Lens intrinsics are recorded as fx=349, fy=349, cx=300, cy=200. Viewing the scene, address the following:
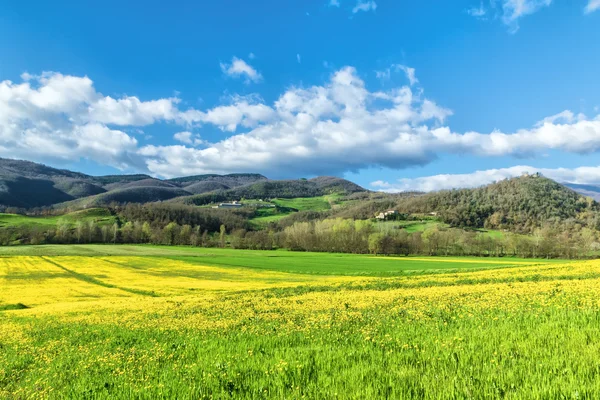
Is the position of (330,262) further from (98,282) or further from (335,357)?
(335,357)

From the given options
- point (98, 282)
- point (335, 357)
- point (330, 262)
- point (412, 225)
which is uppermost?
point (412, 225)

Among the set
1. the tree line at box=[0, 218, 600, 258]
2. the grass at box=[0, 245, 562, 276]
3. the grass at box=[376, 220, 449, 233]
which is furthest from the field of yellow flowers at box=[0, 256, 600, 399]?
the grass at box=[376, 220, 449, 233]

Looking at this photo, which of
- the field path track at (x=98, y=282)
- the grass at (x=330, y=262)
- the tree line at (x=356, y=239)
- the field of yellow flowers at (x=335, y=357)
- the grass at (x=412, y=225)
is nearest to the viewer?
the field of yellow flowers at (x=335, y=357)

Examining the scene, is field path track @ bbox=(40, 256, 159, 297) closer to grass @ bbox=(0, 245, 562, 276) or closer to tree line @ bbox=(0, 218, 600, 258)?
grass @ bbox=(0, 245, 562, 276)

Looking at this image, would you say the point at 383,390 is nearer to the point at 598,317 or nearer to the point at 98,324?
the point at 598,317

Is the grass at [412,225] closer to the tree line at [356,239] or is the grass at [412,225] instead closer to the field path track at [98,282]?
the tree line at [356,239]

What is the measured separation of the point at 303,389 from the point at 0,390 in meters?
7.78

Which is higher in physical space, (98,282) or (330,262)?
(330,262)

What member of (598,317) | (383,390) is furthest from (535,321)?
(383,390)

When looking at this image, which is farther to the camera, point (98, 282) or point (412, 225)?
point (412, 225)

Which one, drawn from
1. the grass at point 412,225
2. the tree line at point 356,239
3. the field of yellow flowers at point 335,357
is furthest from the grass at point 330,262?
the grass at point 412,225

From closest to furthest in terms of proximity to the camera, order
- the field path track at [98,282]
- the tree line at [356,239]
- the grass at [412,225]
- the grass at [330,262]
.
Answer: the field path track at [98,282], the grass at [330,262], the tree line at [356,239], the grass at [412,225]

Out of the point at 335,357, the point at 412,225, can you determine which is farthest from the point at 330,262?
the point at 412,225

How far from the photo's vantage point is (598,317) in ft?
27.0
